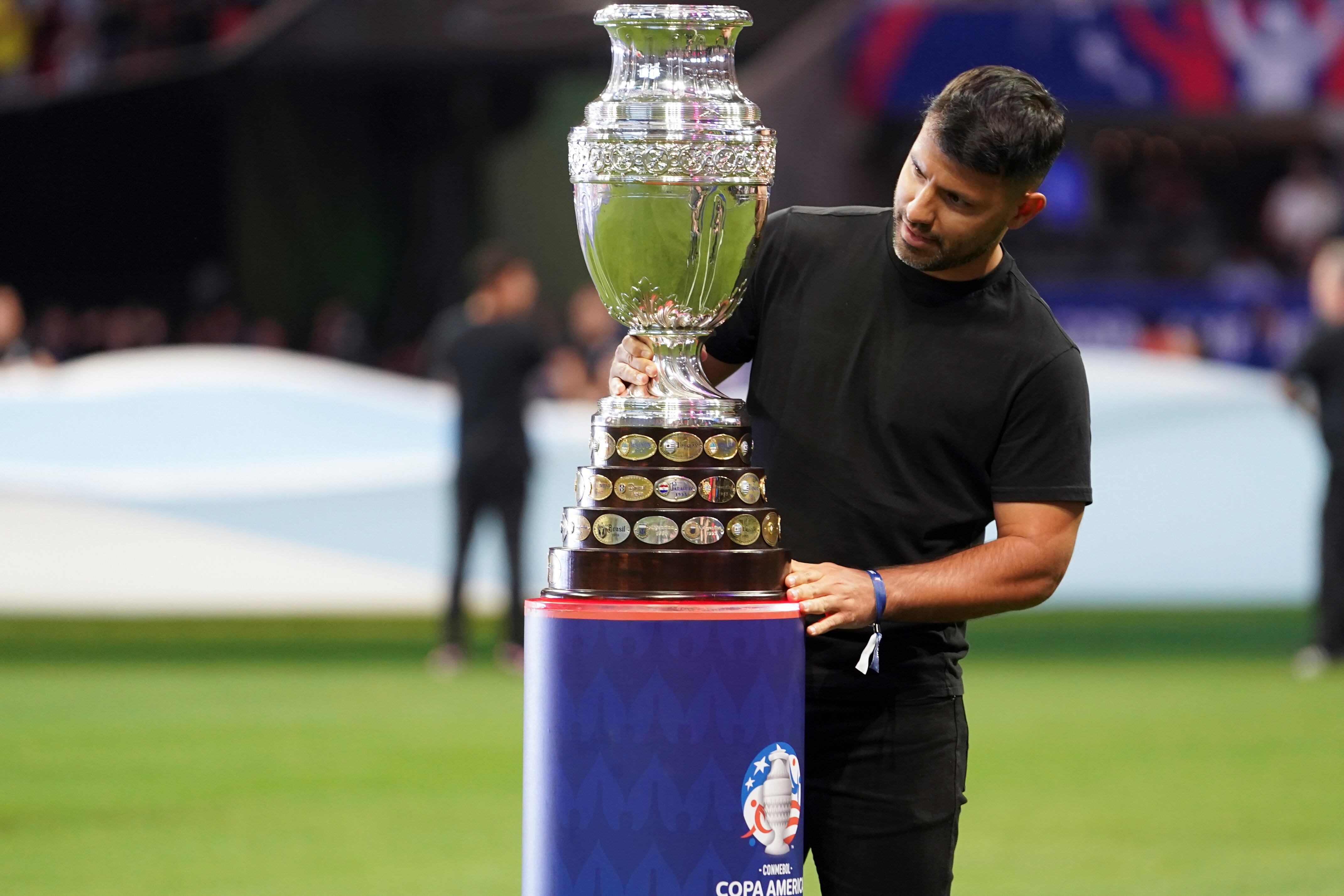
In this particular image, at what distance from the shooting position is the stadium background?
23.2ft

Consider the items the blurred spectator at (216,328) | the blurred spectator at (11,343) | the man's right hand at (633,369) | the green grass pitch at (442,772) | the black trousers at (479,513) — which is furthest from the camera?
the blurred spectator at (216,328)

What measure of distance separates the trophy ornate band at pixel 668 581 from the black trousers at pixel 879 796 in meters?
0.27

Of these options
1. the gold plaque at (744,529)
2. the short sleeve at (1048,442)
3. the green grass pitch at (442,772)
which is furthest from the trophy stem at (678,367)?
the green grass pitch at (442,772)

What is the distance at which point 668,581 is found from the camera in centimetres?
284

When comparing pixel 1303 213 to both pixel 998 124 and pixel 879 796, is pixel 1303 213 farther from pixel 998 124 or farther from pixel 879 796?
pixel 998 124

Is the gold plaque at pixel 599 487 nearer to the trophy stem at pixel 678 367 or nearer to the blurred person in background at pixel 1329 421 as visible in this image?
the trophy stem at pixel 678 367

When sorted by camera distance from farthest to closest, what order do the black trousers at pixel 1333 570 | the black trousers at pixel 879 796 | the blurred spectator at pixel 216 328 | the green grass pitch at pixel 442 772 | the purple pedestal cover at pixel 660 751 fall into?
the blurred spectator at pixel 216 328, the black trousers at pixel 1333 570, the green grass pitch at pixel 442 772, the black trousers at pixel 879 796, the purple pedestal cover at pixel 660 751

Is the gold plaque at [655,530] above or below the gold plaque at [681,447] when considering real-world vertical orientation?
below

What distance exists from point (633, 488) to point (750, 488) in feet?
0.56

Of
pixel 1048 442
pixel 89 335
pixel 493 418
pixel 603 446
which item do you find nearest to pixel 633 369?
pixel 603 446

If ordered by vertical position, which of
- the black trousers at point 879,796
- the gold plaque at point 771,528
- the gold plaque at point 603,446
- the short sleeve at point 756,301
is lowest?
the black trousers at point 879,796

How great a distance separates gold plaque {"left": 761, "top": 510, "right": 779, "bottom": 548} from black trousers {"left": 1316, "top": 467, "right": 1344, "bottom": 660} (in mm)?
8319

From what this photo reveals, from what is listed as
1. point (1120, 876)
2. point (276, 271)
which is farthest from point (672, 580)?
point (276, 271)

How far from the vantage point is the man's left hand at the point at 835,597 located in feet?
9.42
